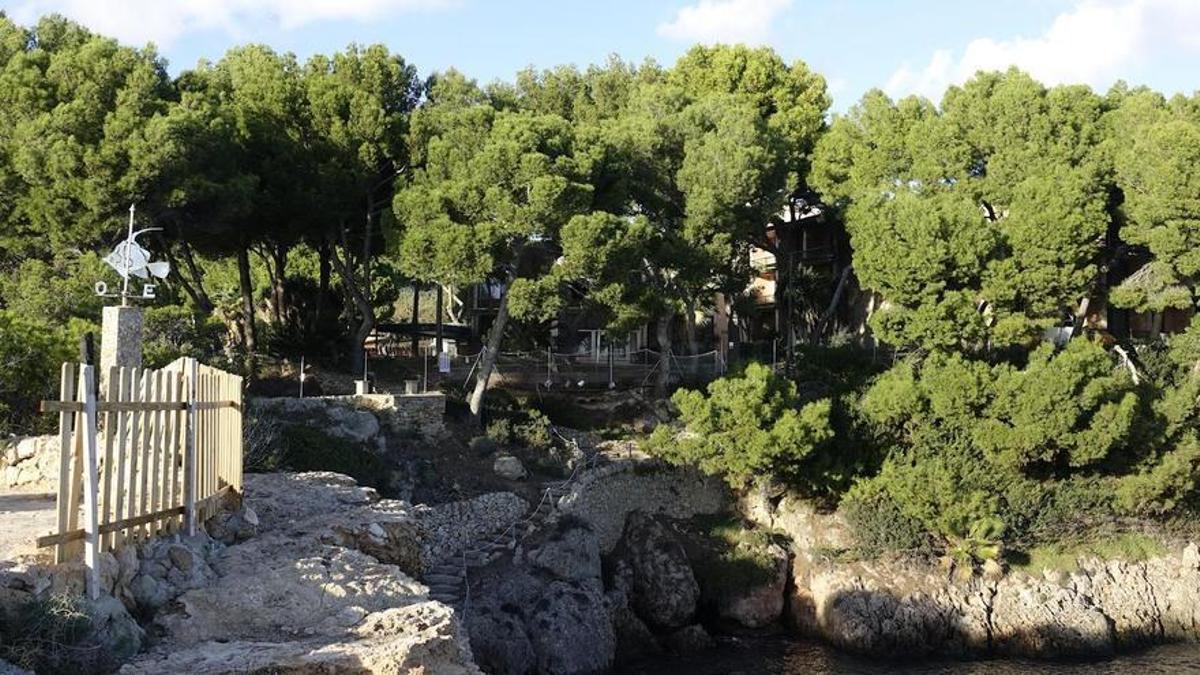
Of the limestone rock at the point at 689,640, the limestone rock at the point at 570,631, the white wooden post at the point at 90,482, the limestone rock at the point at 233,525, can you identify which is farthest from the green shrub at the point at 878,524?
the white wooden post at the point at 90,482

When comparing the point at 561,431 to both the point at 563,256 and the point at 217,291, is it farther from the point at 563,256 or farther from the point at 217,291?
the point at 217,291

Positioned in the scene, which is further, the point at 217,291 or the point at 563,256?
the point at 217,291

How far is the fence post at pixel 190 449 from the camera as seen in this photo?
923cm

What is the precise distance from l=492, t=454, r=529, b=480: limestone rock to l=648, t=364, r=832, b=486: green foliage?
9.90 ft

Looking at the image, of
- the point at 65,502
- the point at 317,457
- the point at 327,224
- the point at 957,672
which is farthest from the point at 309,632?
the point at 327,224

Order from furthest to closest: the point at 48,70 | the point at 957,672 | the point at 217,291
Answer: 1. the point at 217,291
2. the point at 48,70
3. the point at 957,672

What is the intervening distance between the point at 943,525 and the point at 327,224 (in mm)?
16988

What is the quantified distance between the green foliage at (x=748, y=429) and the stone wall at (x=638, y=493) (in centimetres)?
131

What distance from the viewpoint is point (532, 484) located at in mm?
23828

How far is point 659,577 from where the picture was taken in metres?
22.3

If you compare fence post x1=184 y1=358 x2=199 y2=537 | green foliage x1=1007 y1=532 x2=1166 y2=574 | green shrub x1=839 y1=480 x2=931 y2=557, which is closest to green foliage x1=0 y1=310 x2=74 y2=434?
fence post x1=184 y1=358 x2=199 y2=537

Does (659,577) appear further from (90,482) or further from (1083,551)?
(90,482)

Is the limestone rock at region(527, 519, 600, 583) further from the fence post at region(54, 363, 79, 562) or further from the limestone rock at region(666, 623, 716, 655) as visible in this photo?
the fence post at region(54, 363, 79, 562)

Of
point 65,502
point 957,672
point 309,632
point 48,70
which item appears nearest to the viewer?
point 65,502
